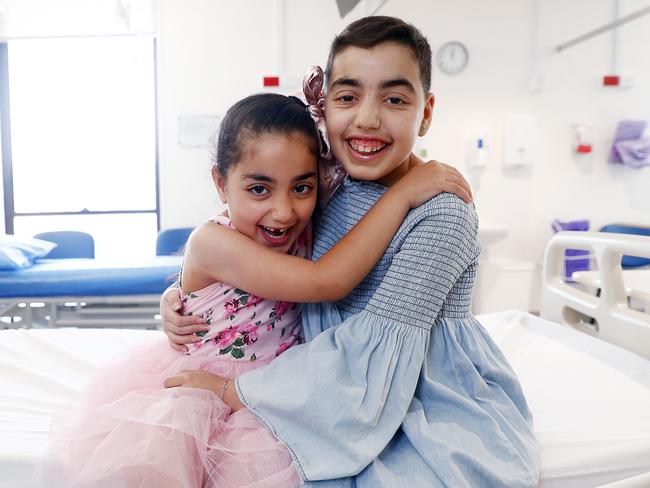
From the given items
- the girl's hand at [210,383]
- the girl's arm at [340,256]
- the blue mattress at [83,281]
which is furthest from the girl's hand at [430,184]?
the blue mattress at [83,281]

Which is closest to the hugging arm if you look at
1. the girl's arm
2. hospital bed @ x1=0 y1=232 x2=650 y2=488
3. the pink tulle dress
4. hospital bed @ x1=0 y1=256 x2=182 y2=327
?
the girl's arm

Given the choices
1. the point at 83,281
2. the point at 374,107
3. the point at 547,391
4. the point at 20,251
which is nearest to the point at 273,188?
the point at 374,107

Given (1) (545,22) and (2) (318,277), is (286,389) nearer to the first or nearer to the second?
(2) (318,277)

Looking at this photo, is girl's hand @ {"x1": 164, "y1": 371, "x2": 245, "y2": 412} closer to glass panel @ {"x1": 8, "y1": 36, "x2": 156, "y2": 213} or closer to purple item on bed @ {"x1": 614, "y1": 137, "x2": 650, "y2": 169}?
glass panel @ {"x1": 8, "y1": 36, "x2": 156, "y2": 213}

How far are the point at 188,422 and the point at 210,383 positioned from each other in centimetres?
16

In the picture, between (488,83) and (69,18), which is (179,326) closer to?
(488,83)

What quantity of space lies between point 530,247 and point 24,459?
4575 millimetres

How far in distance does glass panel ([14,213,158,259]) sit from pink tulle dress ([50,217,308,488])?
160 inches

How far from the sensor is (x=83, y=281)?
3.26 metres

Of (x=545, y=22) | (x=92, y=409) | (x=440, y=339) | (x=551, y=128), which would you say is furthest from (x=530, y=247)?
(x=92, y=409)

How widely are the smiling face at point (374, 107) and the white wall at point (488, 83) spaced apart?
11.8ft

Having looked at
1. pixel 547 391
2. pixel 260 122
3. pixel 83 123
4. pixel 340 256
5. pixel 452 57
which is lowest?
pixel 547 391

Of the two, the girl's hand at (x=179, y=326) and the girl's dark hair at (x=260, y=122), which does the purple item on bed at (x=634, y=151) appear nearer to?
the girl's dark hair at (x=260, y=122)

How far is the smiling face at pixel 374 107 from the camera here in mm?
1106
